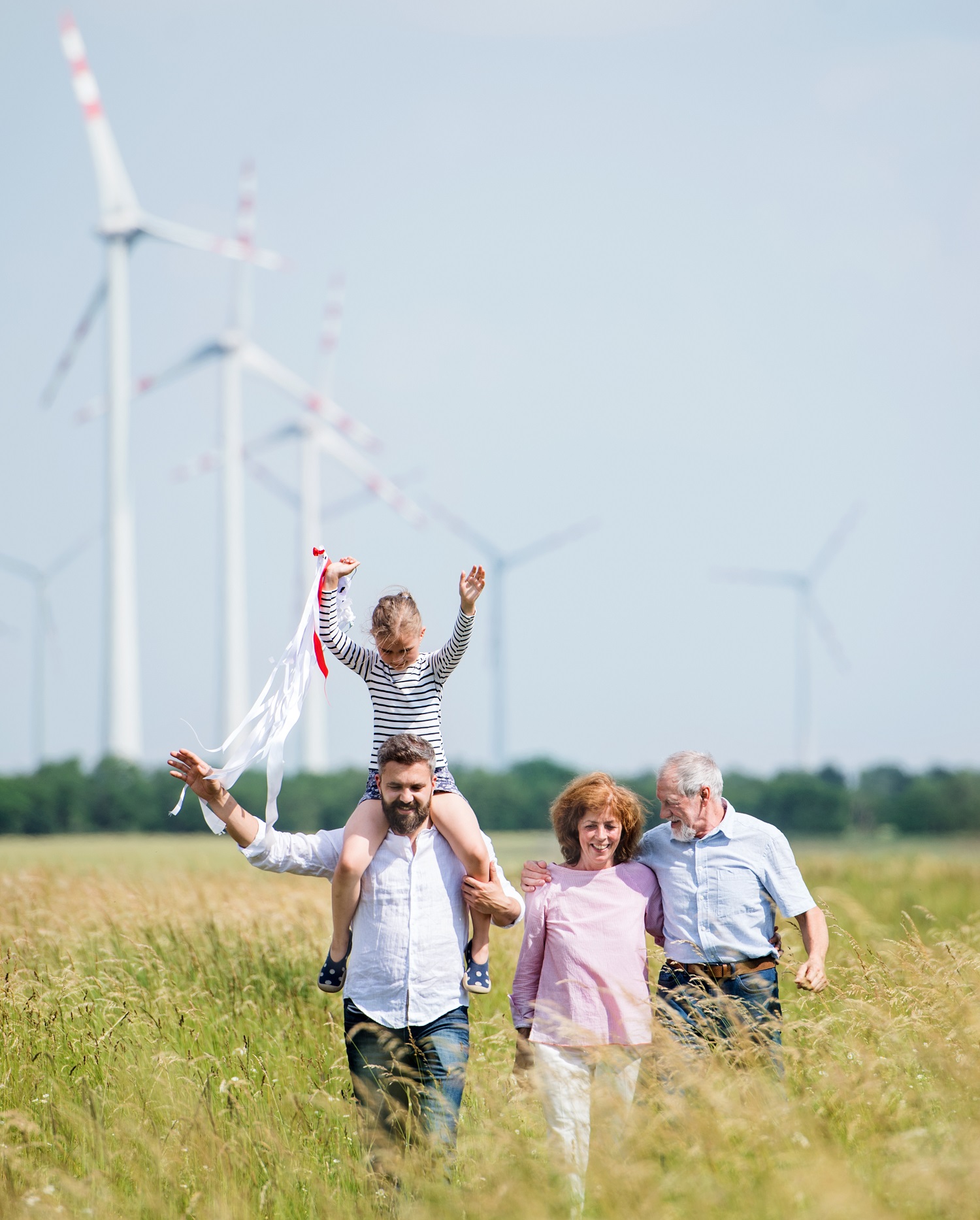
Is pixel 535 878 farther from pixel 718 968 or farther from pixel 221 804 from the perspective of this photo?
pixel 221 804

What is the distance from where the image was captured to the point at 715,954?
625cm

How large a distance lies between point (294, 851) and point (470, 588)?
1450 mm

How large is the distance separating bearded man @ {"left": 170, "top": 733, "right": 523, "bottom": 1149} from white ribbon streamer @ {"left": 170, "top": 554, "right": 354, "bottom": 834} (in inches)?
22.4

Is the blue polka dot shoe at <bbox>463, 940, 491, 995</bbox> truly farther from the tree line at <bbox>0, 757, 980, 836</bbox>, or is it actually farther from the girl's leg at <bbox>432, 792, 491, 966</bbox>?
the tree line at <bbox>0, 757, 980, 836</bbox>

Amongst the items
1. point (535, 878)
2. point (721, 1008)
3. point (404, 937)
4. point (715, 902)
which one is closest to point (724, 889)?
point (715, 902)

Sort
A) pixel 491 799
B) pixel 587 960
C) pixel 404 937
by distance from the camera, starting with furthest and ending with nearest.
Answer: pixel 491 799, pixel 587 960, pixel 404 937

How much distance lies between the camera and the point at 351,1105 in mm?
6922

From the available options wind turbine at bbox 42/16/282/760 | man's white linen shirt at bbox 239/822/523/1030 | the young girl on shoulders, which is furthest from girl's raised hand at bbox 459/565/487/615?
wind turbine at bbox 42/16/282/760

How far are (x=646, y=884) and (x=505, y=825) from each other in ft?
227

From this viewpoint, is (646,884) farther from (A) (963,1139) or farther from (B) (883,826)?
(B) (883,826)

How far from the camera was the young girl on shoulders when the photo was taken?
5781 millimetres

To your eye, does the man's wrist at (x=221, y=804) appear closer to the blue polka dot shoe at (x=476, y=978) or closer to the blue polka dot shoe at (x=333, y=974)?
the blue polka dot shoe at (x=333, y=974)

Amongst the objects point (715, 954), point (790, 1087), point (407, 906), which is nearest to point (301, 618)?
point (407, 906)

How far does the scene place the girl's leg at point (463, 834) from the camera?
580 cm
